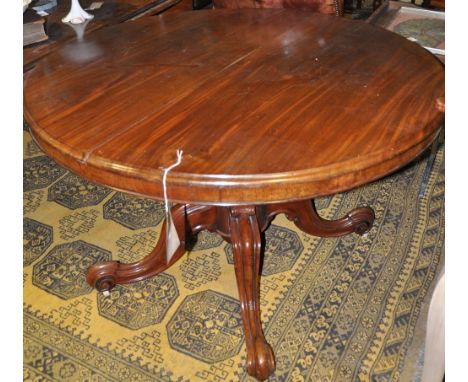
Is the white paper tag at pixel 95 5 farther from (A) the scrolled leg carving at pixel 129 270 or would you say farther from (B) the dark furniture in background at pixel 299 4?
(A) the scrolled leg carving at pixel 129 270

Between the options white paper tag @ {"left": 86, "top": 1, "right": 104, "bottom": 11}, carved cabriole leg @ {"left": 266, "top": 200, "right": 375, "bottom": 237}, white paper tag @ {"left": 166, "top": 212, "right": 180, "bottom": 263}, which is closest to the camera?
white paper tag @ {"left": 166, "top": 212, "right": 180, "bottom": 263}

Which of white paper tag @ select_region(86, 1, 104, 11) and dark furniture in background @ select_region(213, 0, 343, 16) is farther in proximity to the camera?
white paper tag @ select_region(86, 1, 104, 11)

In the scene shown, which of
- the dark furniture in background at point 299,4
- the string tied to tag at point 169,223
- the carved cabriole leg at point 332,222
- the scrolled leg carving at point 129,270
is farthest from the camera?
the dark furniture in background at point 299,4

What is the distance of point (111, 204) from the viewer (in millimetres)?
1713

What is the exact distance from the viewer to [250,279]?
1.13m

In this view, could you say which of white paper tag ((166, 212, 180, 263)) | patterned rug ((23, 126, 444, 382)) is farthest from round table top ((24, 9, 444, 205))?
patterned rug ((23, 126, 444, 382))

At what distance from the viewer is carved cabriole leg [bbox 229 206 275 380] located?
1091mm

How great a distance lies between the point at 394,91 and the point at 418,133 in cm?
16

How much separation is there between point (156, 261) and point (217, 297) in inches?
7.8

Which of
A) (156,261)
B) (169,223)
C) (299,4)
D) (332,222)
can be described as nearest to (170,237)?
(169,223)

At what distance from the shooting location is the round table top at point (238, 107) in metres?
0.75

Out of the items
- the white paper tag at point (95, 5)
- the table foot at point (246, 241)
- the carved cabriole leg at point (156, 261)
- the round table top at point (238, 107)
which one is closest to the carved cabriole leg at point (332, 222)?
the table foot at point (246, 241)

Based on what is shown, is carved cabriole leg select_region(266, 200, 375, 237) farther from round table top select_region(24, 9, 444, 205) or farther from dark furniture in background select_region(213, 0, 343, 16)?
dark furniture in background select_region(213, 0, 343, 16)

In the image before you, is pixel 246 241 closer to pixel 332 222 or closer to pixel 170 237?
pixel 170 237
